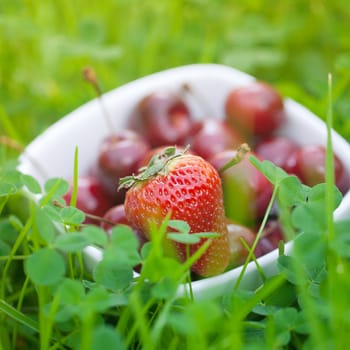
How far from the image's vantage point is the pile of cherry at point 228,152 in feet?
4.10

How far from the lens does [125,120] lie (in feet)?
5.00

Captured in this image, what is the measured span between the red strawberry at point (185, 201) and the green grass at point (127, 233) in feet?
0.22

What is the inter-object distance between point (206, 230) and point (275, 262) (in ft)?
0.37

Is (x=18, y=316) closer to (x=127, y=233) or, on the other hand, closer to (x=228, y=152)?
(x=127, y=233)

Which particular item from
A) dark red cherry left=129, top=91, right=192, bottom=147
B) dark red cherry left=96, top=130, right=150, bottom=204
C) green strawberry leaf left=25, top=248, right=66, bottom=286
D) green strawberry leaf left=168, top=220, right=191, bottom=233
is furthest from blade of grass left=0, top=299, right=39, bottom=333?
dark red cherry left=129, top=91, right=192, bottom=147

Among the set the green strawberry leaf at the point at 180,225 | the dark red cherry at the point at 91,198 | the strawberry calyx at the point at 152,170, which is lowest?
the dark red cherry at the point at 91,198

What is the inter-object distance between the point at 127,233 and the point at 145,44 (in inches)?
43.3

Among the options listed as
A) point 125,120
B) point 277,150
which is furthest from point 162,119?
point 277,150

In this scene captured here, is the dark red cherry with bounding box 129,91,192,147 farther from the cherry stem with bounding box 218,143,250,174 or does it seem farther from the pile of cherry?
the cherry stem with bounding box 218,143,250,174

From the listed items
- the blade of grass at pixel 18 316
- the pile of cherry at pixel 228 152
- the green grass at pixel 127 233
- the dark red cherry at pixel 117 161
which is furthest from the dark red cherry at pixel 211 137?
the blade of grass at pixel 18 316

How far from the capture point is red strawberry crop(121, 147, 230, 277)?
106 centimetres

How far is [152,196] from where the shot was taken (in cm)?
107

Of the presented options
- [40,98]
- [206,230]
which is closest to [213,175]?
[206,230]

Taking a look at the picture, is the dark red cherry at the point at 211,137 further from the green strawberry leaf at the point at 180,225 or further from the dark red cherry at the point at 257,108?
the green strawberry leaf at the point at 180,225
